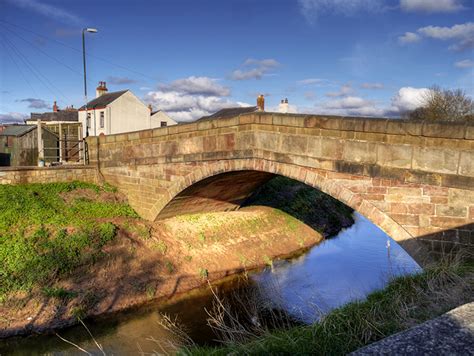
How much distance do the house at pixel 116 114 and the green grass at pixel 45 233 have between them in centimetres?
1784

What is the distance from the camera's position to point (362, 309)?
230 inches

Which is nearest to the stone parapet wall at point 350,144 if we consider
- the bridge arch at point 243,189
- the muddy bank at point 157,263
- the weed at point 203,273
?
the bridge arch at point 243,189

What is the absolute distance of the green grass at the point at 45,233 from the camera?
1147cm

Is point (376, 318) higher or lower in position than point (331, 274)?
higher

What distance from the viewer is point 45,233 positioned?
42.0 ft

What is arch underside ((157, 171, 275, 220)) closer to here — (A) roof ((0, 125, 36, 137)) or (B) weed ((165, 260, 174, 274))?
(B) weed ((165, 260, 174, 274))

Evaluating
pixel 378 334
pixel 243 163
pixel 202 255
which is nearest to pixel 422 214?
pixel 378 334

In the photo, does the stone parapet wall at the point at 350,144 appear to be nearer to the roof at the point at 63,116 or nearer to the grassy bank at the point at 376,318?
the grassy bank at the point at 376,318

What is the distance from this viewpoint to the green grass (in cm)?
1147

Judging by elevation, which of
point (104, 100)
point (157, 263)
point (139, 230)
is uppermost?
point (104, 100)

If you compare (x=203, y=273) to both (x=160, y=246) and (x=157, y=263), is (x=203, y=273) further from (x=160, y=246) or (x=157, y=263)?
(x=160, y=246)

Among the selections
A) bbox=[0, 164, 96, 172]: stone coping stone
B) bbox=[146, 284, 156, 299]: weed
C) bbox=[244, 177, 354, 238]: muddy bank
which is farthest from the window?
bbox=[146, 284, 156, 299]: weed

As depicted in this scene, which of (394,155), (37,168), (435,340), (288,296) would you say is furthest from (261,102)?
(435,340)

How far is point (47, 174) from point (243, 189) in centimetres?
841
